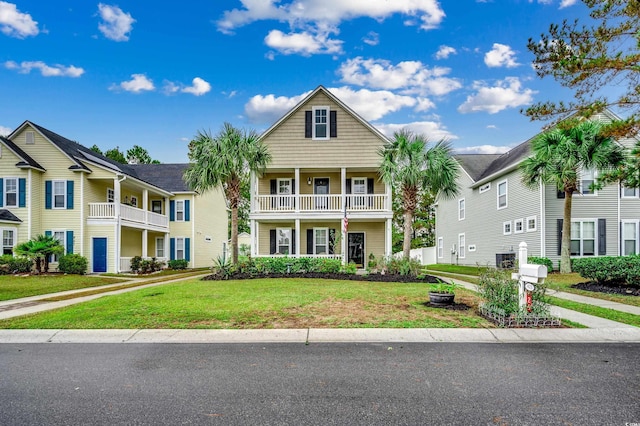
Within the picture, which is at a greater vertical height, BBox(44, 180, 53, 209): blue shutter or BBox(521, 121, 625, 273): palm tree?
BBox(521, 121, 625, 273): palm tree

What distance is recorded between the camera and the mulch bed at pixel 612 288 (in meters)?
12.2

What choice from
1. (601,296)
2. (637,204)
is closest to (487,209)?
(637,204)

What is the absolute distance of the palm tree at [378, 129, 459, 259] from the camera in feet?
58.1

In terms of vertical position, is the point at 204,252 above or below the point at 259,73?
below

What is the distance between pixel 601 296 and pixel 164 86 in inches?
996

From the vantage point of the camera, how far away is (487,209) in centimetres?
2611

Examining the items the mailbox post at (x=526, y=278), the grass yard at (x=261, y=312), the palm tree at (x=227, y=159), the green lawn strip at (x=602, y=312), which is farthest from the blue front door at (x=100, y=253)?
the green lawn strip at (x=602, y=312)

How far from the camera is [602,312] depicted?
29.7 ft

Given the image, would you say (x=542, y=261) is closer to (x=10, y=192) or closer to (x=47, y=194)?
(x=47, y=194)

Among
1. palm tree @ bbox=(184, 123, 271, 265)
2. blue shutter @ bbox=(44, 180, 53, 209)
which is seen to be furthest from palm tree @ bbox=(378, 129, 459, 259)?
blue shutter @ bbox=(44, 180, 53, 209)

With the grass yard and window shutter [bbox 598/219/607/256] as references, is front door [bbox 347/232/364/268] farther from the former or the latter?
window shutter [bbox 598/219/607/256]

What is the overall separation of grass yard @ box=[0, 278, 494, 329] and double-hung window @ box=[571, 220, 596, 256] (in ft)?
40.9

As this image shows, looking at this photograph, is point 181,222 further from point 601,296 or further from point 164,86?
point 601,296

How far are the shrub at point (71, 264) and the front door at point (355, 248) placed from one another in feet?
46.5
